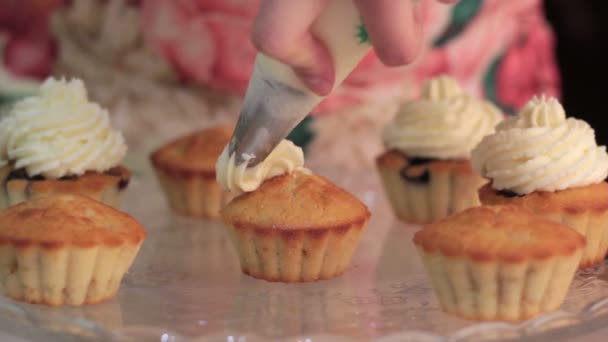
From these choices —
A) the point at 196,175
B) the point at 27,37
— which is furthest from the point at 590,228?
the point at 27,37

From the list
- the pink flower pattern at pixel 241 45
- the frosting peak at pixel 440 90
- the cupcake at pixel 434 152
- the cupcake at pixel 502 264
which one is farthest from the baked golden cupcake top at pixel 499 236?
the pink flower pattern at pixel 241 45

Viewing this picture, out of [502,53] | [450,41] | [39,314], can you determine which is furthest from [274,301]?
[502,53]

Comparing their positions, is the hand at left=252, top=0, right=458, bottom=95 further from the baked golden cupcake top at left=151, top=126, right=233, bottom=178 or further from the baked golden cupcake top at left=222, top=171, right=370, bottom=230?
the baked golden cupcake top at left=151, top=126, right=233, bottom=178

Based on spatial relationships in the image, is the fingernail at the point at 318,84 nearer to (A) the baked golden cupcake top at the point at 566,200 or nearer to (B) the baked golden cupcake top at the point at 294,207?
(B) the baked golden cupcake top at the point at 294,207

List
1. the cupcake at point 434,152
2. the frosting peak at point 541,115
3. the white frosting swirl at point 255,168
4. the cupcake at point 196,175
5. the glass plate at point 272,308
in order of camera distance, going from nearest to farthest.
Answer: the glass plate at point 272,308
the white frosting swirl at point 255,168
the frosting peak at point 541,115
the cupcake at point 434,152
the cupcake at point 196,175

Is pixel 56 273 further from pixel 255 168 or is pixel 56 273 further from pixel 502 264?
pixel 502 264

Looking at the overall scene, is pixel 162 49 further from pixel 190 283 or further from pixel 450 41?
pixel 190 283

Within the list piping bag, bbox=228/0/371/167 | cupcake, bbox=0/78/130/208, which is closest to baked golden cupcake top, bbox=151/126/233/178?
cupcake, bbox=0/78/130/208
